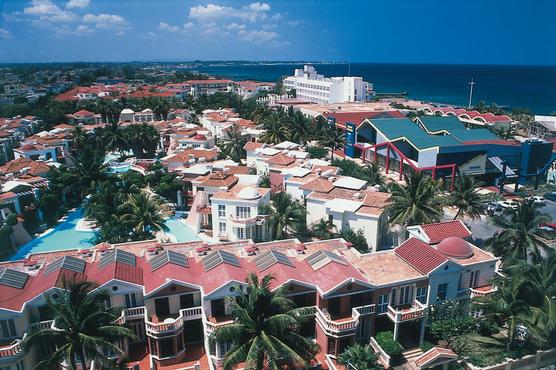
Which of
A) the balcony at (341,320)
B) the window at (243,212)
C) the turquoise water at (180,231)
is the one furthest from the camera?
the turquoise water at (180,231)

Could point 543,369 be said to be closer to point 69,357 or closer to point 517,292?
point 517,292

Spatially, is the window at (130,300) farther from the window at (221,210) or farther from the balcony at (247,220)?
the window at (221,210)

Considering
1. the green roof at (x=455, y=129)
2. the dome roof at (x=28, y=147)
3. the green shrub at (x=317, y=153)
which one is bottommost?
the green shrub at (x=317, y=153)

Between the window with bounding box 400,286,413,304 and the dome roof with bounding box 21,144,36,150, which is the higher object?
the dome roof with bounding box 21,144,36,150

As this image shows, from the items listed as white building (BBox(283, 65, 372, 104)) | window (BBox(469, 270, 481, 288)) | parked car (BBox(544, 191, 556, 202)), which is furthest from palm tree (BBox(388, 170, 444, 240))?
white building (BBox(283, 65, 372, 104))

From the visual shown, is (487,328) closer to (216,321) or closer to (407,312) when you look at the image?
(407,312)

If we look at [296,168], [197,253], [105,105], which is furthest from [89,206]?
[105,105]

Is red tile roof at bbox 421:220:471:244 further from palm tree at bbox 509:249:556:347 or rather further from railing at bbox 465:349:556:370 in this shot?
railing at bbox 465:349:556:370

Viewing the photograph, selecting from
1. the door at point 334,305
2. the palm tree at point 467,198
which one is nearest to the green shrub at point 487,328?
the door at point 334,305
